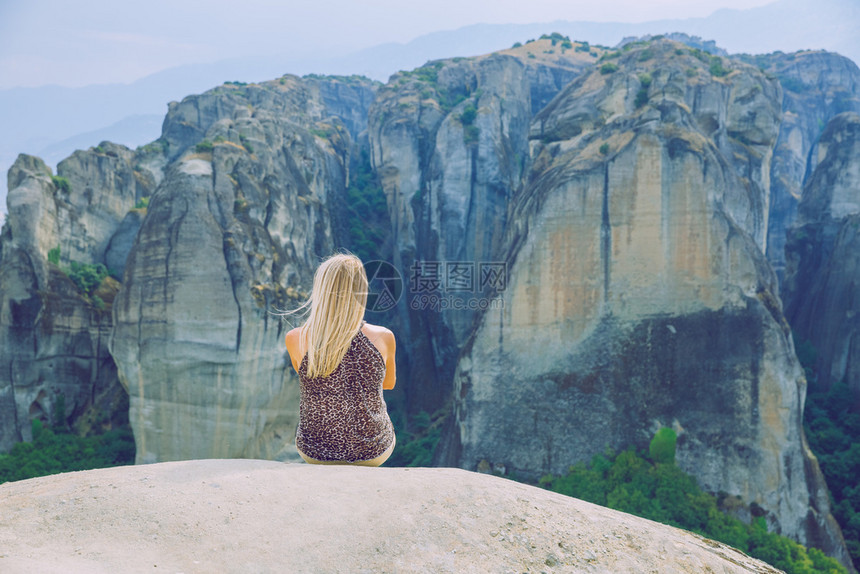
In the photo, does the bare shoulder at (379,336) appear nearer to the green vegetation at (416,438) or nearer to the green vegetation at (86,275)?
the green vegetation at (416,438)

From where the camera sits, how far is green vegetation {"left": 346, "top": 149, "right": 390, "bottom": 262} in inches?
1296

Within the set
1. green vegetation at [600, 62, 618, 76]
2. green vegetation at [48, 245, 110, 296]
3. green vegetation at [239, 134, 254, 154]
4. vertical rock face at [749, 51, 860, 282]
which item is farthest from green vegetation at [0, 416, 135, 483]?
vertical rock face at [749, 51, 860, 282]

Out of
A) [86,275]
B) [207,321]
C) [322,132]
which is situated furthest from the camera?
[322,132]

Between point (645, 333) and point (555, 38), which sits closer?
point (645, 333)

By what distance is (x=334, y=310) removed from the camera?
3697 millimetres

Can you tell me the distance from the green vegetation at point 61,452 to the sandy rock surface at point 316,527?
18259 mm

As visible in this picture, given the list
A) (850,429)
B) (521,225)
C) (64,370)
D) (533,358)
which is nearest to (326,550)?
(533,358)

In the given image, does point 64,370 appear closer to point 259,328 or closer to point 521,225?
point 259,328

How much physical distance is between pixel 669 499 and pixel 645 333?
4496 mm

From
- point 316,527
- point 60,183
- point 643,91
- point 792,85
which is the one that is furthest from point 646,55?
point 792,85

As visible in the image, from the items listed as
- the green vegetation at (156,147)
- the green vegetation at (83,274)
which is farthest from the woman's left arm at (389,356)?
the green vegetation at (156,147)

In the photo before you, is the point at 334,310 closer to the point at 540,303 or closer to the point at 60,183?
the point at 540,303

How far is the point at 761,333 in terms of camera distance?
1673 cm

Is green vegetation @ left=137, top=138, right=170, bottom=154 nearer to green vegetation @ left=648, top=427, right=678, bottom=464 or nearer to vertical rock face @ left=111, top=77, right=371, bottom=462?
vertical rock face @ left=111, top=77, right=371, bottom=462
